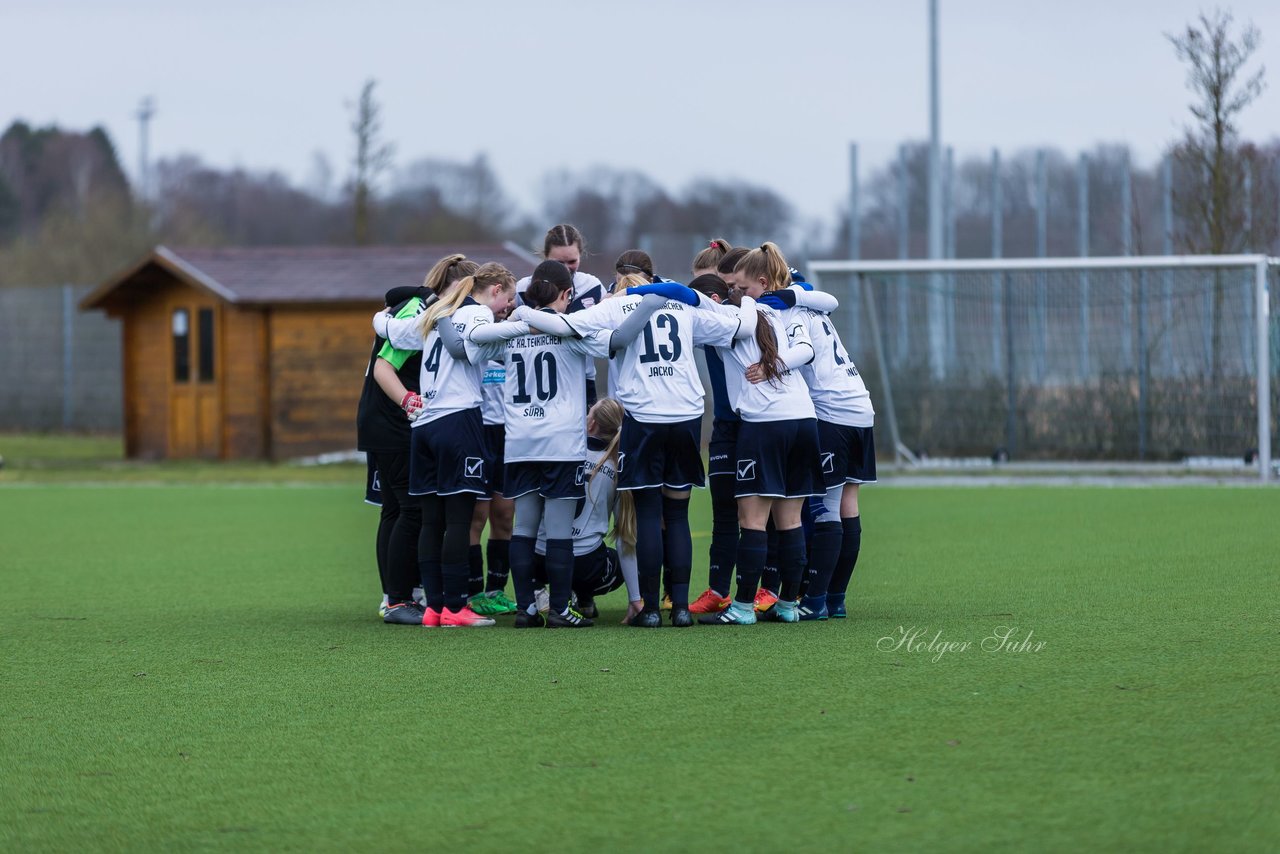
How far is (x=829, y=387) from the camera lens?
7.54 meters

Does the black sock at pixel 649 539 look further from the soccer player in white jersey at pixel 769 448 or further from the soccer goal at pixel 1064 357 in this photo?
the soccer goal at pixel 1064 357

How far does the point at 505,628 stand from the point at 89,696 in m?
2.15

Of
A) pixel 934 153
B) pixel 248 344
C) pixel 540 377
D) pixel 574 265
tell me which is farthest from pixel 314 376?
pixel 540 377

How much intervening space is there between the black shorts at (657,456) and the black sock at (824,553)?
63 cm

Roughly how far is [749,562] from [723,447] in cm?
58

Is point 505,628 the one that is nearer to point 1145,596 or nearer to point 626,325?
point 626,325

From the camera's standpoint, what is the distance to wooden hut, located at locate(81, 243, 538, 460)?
24.3 m

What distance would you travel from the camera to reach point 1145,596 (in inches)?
313

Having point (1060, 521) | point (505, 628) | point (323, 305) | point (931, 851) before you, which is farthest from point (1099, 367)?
point (931, 851)

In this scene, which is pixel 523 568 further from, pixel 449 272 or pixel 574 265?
pixel 574 265

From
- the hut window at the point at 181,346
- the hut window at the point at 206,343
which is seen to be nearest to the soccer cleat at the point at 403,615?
the hut window at the point at 206,343

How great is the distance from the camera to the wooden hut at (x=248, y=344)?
79.9 feet

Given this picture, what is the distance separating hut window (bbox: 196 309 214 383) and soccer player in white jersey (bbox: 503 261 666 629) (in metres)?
18.7

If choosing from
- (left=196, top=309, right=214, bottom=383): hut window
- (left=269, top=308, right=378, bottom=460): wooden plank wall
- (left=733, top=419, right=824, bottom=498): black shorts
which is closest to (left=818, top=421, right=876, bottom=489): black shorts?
(left=733, top=419, right=824, bottom=498): black shorts
